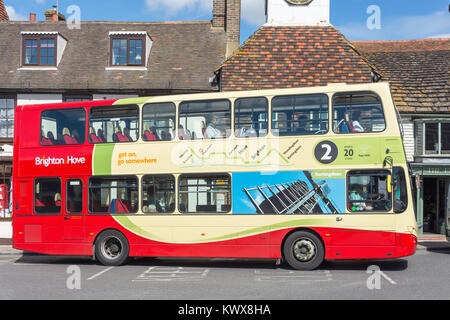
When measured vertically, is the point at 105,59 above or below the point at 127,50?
below

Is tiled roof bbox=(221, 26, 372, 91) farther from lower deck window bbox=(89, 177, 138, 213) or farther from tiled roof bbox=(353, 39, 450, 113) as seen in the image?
lower deck window bbox=(89, 177, 138, 213)

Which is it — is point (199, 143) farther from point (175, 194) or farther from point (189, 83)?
point (189, 83)

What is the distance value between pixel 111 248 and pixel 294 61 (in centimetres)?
1069

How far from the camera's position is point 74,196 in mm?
12672

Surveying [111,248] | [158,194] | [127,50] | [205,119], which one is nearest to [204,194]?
[158,194]

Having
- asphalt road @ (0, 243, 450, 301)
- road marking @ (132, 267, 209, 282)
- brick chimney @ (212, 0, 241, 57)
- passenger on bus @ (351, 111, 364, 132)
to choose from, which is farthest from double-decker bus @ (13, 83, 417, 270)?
brick chimney @ (212, 0, 241, 57)

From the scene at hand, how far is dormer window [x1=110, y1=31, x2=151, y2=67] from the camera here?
72.9 ft

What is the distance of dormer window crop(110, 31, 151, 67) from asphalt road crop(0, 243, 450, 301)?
10.9 metres

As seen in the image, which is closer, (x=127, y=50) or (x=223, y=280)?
(x=223, y=280)

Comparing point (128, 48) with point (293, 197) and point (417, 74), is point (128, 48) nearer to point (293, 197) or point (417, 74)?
point (417, 74)

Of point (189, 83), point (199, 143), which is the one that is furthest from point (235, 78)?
point (199, 143)

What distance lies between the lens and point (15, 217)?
13.1m

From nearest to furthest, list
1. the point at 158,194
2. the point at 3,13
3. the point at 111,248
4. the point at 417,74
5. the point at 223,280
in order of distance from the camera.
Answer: the point at 223,280
the point at 158,194
the point at 111,248
the point at 417,74
the point at 3,13
